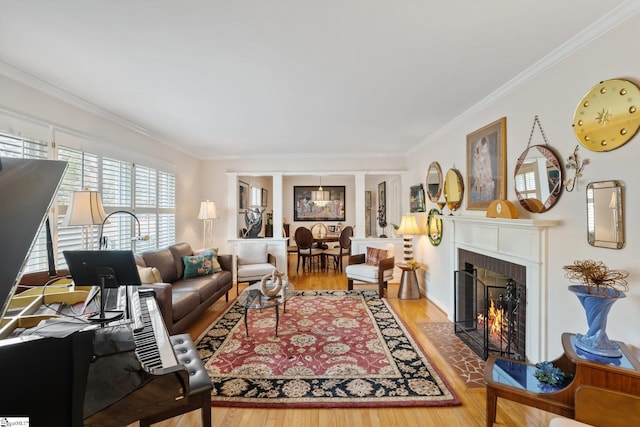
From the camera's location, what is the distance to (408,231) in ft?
15.0

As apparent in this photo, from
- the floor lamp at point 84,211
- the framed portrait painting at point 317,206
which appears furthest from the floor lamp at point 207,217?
the framed portrait painting at point 317,206

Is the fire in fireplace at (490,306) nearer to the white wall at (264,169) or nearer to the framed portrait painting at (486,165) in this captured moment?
the framed portrait painting at (486,165)

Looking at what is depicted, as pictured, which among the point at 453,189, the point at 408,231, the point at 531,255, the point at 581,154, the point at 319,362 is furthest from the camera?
the point at 408,231

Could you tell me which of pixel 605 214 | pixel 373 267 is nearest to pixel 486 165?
pixel 605 214

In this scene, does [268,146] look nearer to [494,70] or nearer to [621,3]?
[494,70]

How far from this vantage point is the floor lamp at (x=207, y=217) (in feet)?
16.4

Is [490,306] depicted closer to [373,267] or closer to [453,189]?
[453,189]

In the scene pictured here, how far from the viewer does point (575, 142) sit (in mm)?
1885

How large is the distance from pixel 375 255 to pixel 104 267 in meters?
4.01

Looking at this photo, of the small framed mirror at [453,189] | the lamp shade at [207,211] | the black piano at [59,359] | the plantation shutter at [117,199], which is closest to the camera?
the black piano at [59,359]

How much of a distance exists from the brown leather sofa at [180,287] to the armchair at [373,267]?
6.69 feet

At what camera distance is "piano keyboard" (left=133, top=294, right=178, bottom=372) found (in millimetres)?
1263

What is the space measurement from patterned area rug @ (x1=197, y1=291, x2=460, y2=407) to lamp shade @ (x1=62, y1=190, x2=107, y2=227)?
1.57 meters

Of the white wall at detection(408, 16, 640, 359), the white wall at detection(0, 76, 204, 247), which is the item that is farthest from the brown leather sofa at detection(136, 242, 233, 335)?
the white wall at detection(408, 16, 640, 359)
